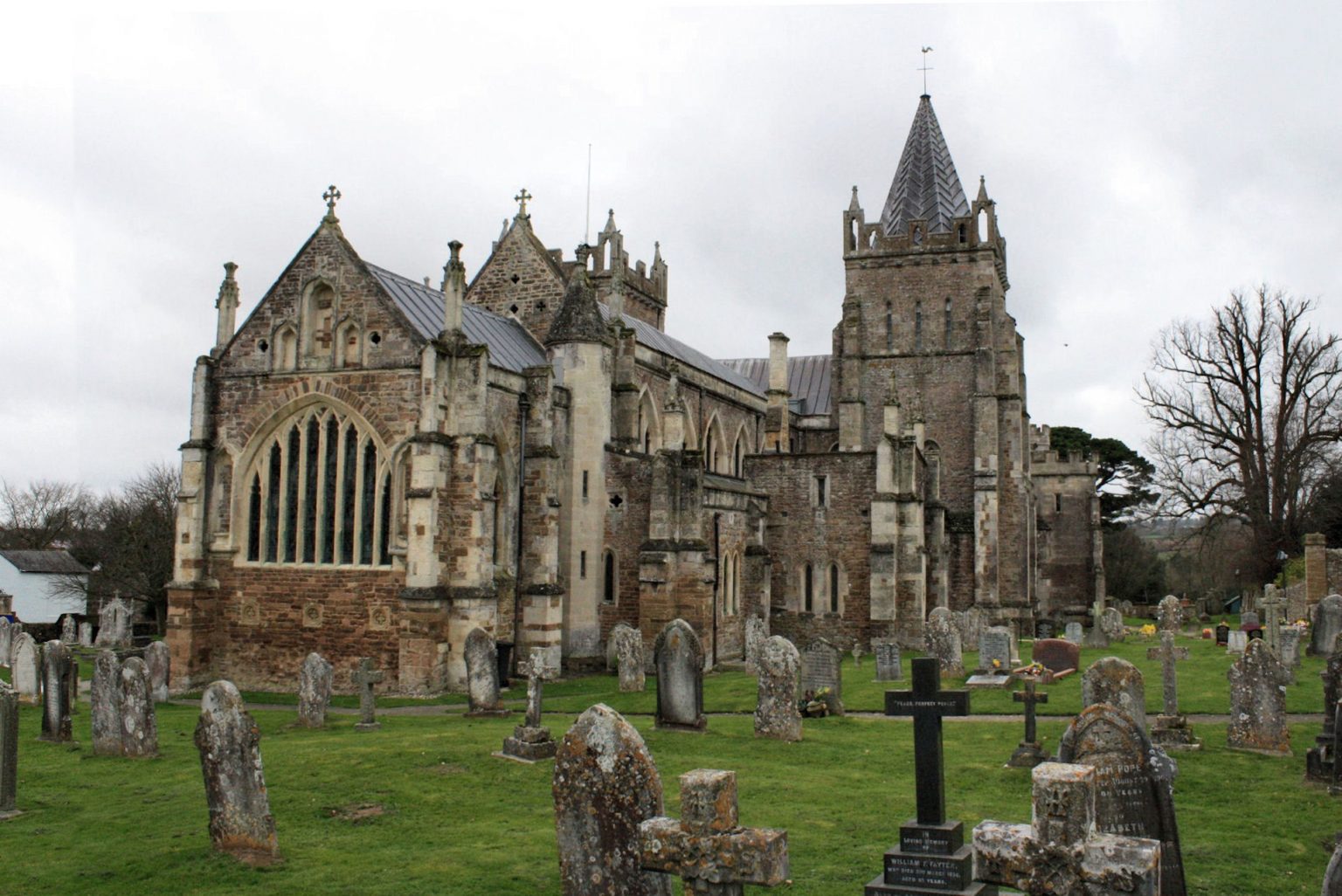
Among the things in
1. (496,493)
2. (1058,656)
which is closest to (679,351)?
(496,493)

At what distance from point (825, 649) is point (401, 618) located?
8545 mm

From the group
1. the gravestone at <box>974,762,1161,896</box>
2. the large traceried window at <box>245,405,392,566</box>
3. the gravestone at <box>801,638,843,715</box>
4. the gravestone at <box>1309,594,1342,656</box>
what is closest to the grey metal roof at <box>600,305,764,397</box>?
the large traceried window at <box>245,405,392,566</box>

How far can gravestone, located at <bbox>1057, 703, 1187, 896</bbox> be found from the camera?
25.3 feet

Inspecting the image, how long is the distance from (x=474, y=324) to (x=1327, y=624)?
21035 millimetres

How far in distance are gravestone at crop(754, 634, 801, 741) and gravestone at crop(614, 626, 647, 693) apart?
6.98 metres

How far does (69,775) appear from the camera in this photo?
1385 cm

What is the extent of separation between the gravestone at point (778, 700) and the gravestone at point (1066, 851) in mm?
9741

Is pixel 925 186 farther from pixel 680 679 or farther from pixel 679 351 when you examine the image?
pixel 680 679

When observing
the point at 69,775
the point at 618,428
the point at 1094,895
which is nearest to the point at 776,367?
the point at 618,428

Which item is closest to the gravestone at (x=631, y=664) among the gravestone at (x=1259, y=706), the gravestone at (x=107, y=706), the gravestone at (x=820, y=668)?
the gravestone at (x=820, y=668)

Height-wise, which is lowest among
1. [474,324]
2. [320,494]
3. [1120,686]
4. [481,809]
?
[481,809]

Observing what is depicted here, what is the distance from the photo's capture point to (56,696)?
16453 millimetres

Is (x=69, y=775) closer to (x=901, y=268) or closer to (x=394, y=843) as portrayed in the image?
(x=394, y=843)

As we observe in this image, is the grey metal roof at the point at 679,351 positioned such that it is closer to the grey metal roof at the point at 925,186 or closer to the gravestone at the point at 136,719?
the grey metal roof at the point at 925,186
